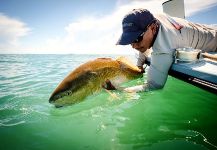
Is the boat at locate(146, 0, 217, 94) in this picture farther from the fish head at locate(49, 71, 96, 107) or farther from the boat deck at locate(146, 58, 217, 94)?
the fish head at locate(49, 71, 96, 107)

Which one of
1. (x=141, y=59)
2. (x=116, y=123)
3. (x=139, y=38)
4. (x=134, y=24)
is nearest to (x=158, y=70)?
(x=139, y=38)

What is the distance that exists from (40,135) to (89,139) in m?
0.84

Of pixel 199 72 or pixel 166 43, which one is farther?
pixel 166 43

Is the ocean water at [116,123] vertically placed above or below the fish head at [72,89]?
below

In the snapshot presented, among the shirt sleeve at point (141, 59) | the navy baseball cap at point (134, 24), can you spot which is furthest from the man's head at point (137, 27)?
the shirt sleeve at point (141, 59)

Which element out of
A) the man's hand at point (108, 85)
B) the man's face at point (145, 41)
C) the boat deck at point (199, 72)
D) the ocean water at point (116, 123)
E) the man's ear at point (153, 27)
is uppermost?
the man's ear at point (153, 27)

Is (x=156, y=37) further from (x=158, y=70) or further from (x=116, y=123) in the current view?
(x=116, y=123)

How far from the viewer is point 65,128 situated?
359 centimetres

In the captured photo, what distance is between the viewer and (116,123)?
3660 millimetres

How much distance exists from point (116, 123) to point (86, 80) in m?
0.92

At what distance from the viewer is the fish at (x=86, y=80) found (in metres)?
3.38

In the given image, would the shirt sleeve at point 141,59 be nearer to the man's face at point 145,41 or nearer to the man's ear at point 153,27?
the man's face at point 145,41

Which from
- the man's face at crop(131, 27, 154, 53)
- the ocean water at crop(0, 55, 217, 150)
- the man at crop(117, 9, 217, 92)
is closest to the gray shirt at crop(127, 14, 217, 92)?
the man at crop(117, 9, 217, 92)

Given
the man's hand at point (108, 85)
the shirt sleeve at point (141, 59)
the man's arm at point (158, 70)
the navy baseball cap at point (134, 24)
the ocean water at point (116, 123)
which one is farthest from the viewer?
the shirt sleeve at point (141, 59)
